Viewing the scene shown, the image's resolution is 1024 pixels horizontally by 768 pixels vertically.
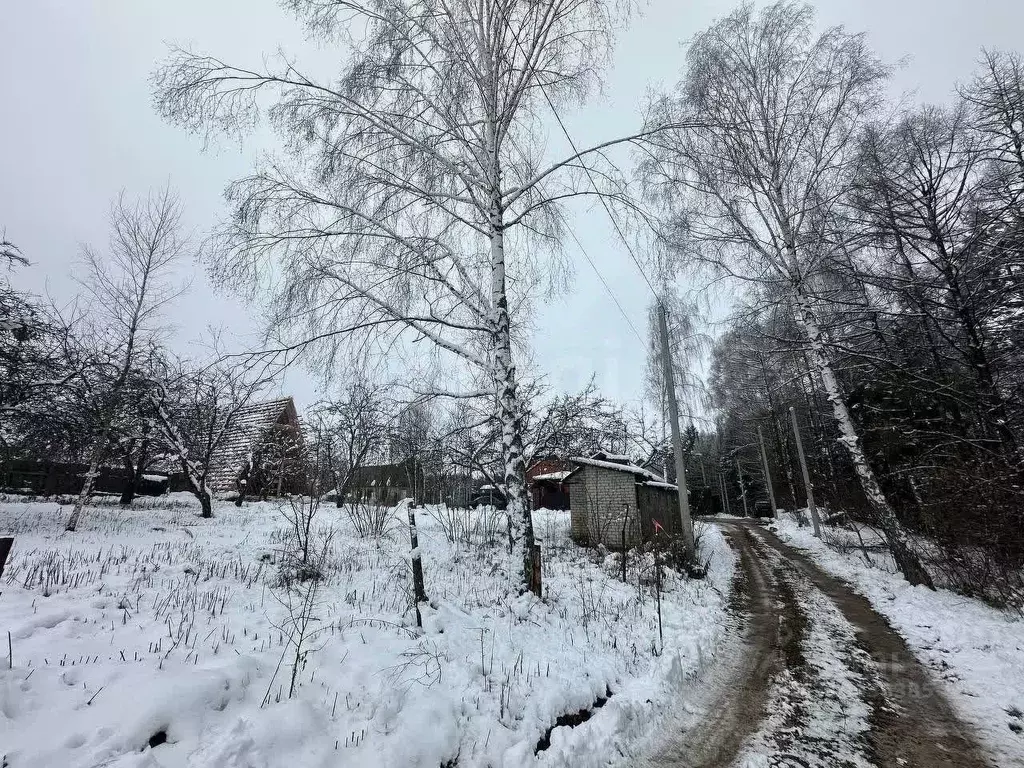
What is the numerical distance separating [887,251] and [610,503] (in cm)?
1015

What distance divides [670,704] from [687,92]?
44.4 ft

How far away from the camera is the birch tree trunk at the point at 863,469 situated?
8047mm

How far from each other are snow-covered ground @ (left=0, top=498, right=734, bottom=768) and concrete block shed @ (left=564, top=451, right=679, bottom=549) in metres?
6.65

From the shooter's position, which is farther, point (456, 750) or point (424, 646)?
point (424, 646)

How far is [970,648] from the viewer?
17.1ft

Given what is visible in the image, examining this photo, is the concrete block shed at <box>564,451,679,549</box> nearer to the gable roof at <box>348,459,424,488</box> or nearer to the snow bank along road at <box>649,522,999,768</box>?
the gable roof at <box>348,459,424,488</box>

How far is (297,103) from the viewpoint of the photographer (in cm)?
707

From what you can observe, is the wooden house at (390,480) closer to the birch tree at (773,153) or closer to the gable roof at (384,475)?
the gable roof at (384,475)

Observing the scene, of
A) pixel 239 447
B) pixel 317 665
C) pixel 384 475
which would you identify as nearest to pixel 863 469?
pixel 317 665

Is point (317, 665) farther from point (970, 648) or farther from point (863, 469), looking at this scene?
point (863, 469)

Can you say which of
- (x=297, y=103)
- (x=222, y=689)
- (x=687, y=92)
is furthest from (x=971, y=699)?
(x=687, y=92)

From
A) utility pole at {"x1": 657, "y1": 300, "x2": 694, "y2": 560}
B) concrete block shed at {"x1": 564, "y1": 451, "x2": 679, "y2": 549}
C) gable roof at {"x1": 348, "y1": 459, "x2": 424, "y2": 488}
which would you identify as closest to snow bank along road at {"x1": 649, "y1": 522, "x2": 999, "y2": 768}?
utility pole at {"x1": 657, "y1": 300, "x2": 694, "y2": 560}

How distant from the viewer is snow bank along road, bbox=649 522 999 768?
3244mm

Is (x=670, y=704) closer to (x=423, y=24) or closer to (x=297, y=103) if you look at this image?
(x=297, y=103)
